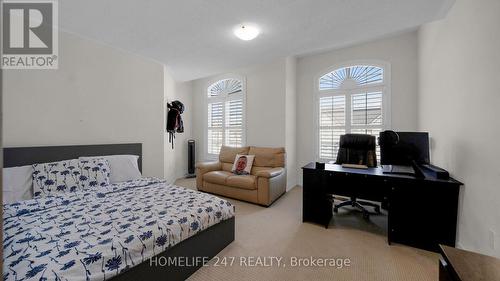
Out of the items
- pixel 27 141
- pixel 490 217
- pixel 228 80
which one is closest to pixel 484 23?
pixel 490 217

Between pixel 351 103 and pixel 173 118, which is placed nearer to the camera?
pixel 351 103

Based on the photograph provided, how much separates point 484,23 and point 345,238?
241cm

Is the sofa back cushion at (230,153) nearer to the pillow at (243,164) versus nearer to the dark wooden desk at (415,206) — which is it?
the pillow at (243,164)

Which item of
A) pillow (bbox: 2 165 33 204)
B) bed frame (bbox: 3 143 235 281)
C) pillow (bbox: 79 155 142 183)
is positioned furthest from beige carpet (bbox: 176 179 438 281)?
pillow (bbox: 2 165 33 204)

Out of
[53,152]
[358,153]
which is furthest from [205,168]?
[358,153]

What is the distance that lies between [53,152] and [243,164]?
110 inches

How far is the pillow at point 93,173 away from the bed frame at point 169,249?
13.6 inches

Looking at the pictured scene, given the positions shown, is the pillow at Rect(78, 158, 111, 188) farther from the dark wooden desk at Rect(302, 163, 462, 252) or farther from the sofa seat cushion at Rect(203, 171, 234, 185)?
the dark wooden desk at Rect(302, 163, 462, 252)

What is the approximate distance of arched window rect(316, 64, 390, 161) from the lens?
12.6 ft

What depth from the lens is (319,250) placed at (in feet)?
7.25

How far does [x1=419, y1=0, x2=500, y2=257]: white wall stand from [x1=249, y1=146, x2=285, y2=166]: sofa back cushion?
233 centimetres

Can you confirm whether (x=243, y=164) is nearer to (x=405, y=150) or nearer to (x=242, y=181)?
(x=242, y=181)

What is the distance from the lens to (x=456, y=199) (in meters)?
2.01

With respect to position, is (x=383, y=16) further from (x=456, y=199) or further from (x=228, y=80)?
(x=228, y=80)
